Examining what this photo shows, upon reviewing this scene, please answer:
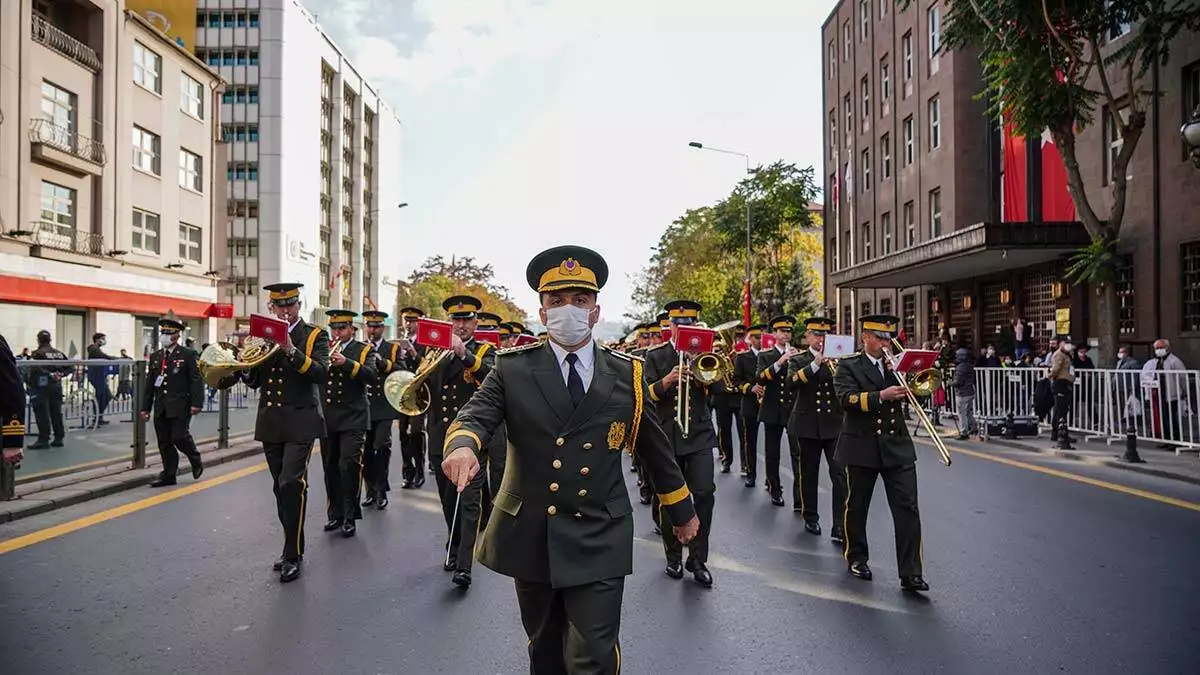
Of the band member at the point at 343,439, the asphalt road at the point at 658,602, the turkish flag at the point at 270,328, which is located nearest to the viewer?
the asphalt road at the point at 658,602

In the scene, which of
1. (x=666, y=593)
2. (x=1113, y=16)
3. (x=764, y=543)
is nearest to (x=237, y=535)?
(x=666, y=593)

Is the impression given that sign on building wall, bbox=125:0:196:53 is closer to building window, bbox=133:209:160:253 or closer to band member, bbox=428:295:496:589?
building window, bbox=133:209:160:253

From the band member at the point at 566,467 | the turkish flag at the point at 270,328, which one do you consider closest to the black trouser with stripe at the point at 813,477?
the band member at the point at 566,467

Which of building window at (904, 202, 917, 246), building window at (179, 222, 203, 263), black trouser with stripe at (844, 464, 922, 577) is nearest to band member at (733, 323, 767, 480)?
black trouser with stripe at (844, 464, 922, 577)

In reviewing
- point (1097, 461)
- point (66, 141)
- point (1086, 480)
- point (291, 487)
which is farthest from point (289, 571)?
point (66, 141)

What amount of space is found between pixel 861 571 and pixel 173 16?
41.7 metres

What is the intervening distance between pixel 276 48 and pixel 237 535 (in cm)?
5198

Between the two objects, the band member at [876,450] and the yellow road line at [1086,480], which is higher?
the band member at [876,450]

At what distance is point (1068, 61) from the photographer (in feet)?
53.8

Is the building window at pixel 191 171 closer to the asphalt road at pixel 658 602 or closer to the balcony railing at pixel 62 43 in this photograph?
the balcony railing at pixel 62 43

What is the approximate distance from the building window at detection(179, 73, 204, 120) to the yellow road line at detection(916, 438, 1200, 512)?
32756 millimetres

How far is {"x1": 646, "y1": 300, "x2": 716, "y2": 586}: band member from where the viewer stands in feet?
21.5

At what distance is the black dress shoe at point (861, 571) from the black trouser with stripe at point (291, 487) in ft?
13.8

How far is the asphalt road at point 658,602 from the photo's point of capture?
4.73m
